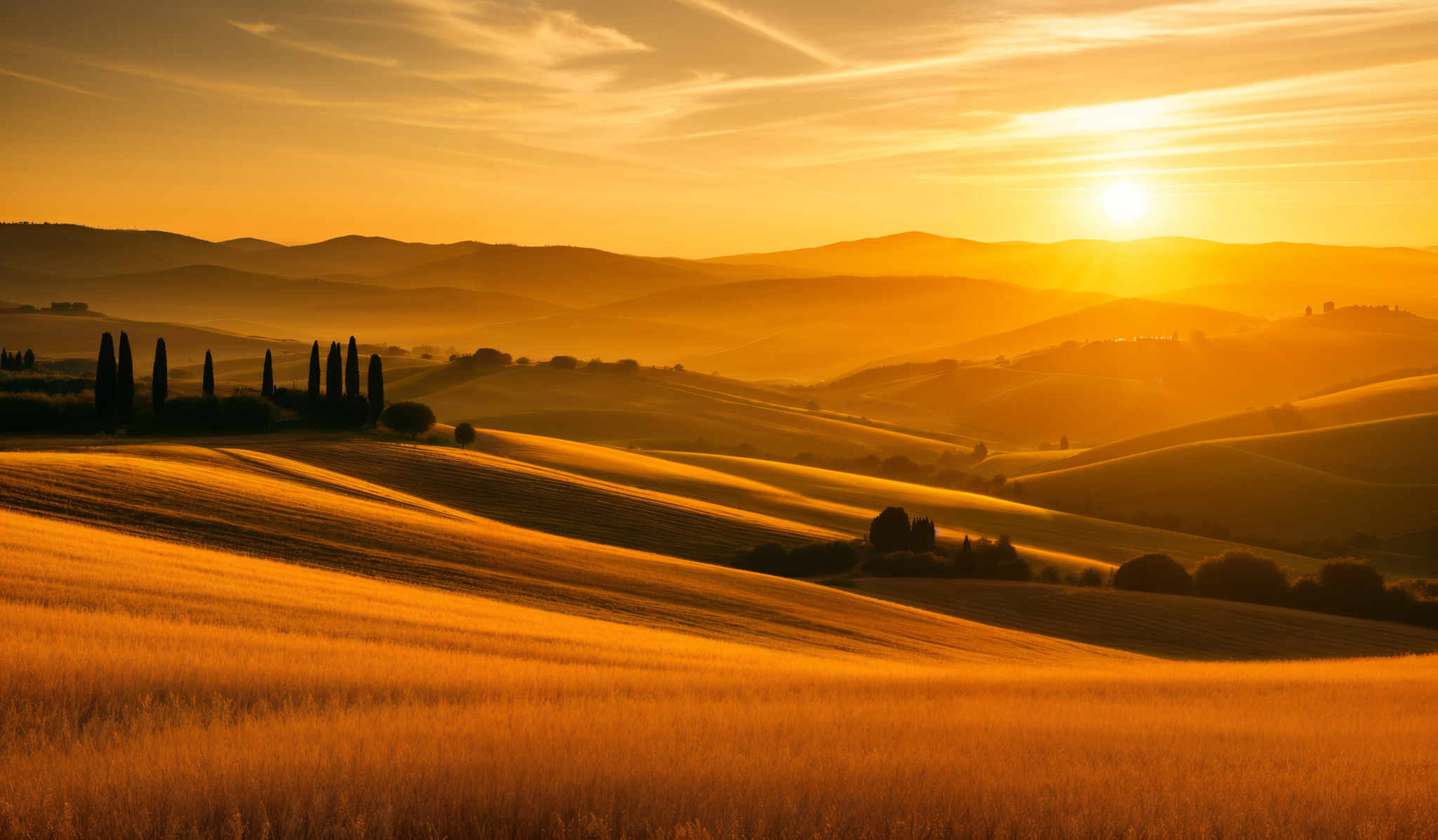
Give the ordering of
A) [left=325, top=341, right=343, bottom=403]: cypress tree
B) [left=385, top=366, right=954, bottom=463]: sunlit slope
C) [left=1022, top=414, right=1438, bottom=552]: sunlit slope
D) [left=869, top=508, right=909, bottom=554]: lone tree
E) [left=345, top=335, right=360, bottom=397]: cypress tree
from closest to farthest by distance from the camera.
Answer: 1. [left=869, top=508, right=909, bottom=554]: lone tree
2. [left=325, top=341, right=343, bottom=403]: cypress tree
3. [left=345, top=335, right=360, bottom=397]: cypress tree
4. [left=1022, top=414, right=1438, bottom=552]: sunlit slope
5. [left=385, top=366, right=954, bottom=463]: sunlit slope

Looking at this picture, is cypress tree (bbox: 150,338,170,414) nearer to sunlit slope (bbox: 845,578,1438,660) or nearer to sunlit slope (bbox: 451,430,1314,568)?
sunlit slope (bbox: 451,430,1314,568)

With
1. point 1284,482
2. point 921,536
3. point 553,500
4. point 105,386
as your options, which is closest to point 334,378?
point 105,386

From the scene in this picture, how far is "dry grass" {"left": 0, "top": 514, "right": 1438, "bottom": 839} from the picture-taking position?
796cm

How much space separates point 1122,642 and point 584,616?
29.8m

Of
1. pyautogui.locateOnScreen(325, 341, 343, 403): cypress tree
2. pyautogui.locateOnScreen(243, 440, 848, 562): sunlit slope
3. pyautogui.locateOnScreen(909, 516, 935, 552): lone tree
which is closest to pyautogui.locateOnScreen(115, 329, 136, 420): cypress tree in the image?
pyautogui.locateOnScreen(243, 440, 848, 562): sunlit slope

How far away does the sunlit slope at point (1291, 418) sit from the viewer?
144m

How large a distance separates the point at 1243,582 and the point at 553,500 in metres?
42.3

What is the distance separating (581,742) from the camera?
10258 mm

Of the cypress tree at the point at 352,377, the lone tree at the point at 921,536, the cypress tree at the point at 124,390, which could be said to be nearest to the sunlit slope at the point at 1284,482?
the lone tree at the point at 921,536

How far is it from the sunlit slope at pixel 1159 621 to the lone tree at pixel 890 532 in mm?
6770

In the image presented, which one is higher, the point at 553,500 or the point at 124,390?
the point at 124,390

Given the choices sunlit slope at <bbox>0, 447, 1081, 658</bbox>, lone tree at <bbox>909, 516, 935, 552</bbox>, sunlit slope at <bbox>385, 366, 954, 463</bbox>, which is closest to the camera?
sunlit slope at <bbox>0, 447, 1081, 658</bbox>

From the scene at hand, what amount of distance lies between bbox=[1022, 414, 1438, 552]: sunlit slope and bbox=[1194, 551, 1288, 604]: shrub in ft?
132

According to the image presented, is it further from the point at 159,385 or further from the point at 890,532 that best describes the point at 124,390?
the point at 890,532
